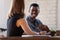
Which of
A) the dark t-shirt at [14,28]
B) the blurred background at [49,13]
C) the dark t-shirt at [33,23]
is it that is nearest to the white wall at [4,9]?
the blurred background at [49,13]

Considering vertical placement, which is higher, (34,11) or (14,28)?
(34,11)

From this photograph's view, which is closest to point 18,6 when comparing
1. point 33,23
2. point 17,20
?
point 17,20

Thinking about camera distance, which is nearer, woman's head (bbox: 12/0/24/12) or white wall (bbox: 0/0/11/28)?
woman's head (bbox: 12/0/24/12)

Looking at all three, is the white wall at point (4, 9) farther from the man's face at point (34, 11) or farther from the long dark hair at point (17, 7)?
the long dark hair at point (17, 7)

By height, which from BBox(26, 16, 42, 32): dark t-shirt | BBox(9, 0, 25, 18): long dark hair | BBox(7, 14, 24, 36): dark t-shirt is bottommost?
BBox(26, 16, 42, 32): dark t-shirt

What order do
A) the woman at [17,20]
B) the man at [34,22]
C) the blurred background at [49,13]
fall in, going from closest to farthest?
the woman at [17,20]
the man at [34,22]
the blurred background at [49,13]

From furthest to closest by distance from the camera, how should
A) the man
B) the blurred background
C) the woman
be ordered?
1. the blurred background
2. the man
3. the woman

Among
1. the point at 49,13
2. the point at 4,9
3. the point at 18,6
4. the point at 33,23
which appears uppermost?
the point at 18,6

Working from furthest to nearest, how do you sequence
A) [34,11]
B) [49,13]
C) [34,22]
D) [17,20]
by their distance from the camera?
1. [49,13]
2. [34,22]
3. [34,11]
4. [17,20]

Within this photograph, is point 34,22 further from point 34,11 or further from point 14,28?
point 14,28

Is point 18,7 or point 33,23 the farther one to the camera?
point 33,23

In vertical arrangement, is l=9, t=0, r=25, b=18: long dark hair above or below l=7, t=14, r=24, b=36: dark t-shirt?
above

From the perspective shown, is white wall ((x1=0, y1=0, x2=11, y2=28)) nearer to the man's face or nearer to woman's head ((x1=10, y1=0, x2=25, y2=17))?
the man's face

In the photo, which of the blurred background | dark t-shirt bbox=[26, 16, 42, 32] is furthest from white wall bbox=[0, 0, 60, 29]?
dark t-shirt bbox=[26, 16, 42, 32]
